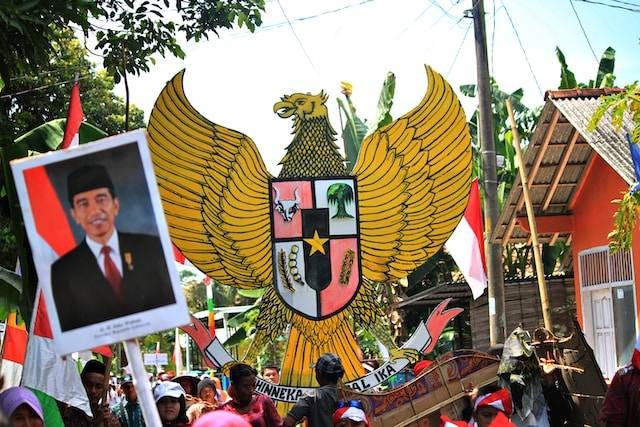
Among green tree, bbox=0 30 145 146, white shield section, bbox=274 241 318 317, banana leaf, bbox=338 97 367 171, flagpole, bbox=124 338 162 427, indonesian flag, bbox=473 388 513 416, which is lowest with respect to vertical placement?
indonesian flag, bbox=473 388 513 416

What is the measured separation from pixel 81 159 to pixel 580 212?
1010cm

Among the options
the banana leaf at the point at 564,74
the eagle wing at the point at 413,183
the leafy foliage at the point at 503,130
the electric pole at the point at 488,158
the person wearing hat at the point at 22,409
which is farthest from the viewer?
the leafy foliage at the point at 503,130

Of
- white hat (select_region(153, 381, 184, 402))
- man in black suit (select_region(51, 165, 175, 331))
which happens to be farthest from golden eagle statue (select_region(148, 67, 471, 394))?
Answer: man in black suit (select_region(51, 165, 175, 331))

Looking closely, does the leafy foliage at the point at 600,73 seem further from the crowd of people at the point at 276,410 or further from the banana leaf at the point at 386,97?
the crowd of people at the point at 276,410

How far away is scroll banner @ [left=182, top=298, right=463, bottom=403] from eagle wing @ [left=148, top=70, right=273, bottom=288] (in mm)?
537

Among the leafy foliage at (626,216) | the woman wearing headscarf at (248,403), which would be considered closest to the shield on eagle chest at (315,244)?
the woman wearing headscarf at (248,403)

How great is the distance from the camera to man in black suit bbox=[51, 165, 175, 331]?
347 centimetres

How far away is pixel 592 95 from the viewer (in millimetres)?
11492

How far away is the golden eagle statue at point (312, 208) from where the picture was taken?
7805 millimetres

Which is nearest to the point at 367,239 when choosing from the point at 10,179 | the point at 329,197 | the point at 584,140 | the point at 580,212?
the point at 329,197

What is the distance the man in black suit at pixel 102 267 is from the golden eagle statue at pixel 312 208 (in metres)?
4.21

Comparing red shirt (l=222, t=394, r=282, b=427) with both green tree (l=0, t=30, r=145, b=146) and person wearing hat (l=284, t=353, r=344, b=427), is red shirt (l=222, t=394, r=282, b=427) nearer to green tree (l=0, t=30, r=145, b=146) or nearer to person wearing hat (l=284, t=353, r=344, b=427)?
person wearing hat (l=284, t=353, r=344, b=427)

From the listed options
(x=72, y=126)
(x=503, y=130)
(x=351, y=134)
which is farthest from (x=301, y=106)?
(x=503, y=130)

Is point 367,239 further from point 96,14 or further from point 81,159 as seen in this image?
point 81,159
